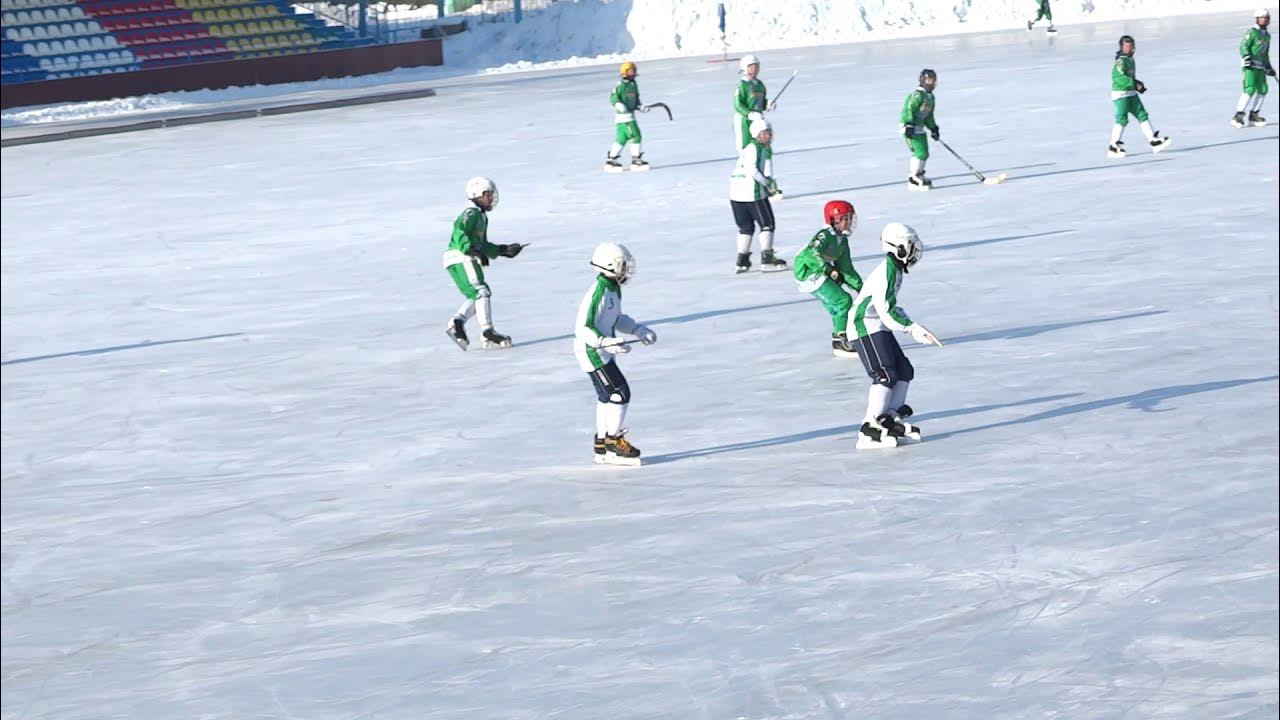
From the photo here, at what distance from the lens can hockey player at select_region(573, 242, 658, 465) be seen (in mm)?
8031

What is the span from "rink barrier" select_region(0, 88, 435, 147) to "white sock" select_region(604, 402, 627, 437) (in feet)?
80.8

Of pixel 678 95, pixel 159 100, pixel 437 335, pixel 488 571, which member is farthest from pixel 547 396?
pixel 159 100

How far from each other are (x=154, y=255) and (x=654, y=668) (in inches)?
469

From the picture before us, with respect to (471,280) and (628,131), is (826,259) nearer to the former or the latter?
(471,280)

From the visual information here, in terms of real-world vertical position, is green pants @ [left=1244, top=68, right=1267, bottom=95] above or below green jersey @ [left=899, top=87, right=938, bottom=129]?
below

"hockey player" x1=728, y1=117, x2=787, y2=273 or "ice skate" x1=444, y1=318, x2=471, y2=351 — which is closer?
"ice skate" x1=444, y1=318, x2=471, y2=351

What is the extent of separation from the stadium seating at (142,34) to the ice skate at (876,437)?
35114mm

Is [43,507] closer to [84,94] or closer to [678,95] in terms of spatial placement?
[678,95]

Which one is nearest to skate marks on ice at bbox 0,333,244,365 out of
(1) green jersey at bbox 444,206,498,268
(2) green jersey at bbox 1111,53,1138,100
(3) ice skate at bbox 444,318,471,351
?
(3) ice skate at bbox 444,318,471,351

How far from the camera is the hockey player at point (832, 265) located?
944 centimetres

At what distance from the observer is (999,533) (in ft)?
22.4

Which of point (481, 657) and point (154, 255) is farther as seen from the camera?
point (154, 255)

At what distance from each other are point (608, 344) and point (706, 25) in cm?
4147

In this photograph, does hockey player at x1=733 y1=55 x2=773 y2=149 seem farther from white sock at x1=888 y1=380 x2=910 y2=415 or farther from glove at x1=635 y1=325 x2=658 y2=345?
glove at x1=635 y1=325 x2=658 y2=345
